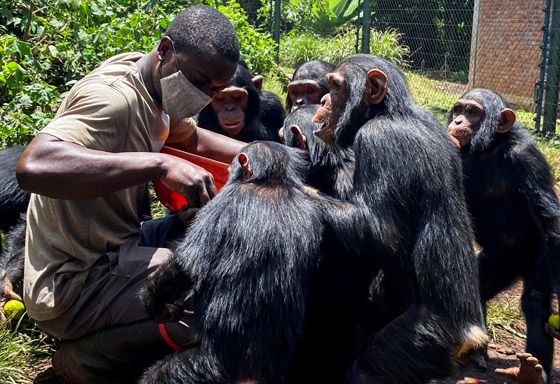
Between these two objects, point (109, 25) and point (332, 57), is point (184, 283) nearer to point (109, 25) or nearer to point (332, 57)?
point (109, 25)

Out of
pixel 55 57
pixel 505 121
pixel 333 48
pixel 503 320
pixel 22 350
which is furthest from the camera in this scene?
pixel 333 48

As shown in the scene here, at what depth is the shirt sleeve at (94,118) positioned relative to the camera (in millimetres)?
2934

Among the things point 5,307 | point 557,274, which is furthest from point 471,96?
point 5,307

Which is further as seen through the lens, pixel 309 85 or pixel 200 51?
pixel 309 85

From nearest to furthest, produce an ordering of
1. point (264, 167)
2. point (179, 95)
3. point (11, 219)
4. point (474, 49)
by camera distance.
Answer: point (264, 167) < point (179, 95) < point (11, 219) < point (474, 49)

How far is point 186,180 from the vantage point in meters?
2.93

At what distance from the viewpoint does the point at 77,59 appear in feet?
20.3

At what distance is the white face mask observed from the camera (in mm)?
3229

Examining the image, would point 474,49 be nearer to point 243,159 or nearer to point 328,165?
point 328,165

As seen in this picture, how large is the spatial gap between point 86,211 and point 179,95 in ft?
2.27

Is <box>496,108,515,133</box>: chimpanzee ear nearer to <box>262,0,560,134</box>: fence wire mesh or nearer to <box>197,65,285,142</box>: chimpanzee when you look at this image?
<box>197,65,285,142</box>: chimpanzee

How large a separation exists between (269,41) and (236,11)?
0.62 metres

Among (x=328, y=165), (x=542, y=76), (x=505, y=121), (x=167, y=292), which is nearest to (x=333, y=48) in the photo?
(x=542, y=76)

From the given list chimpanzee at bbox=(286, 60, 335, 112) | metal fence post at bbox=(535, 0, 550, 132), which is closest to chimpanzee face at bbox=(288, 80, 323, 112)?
chimpanzee at bbox=(286, 60, 335, 112)
